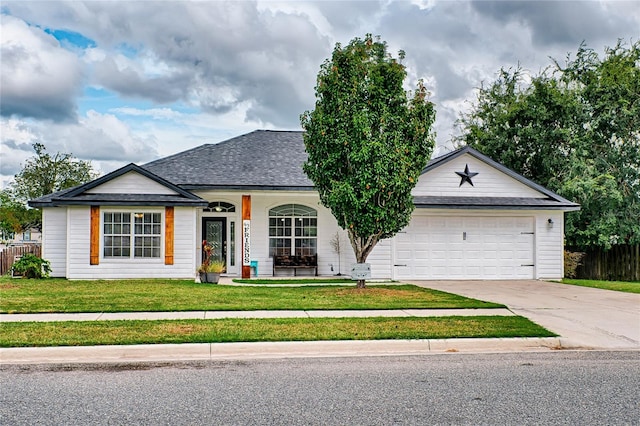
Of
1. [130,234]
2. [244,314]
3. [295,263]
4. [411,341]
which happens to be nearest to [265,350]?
[411,341]

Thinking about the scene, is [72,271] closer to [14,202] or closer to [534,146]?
[534,146]

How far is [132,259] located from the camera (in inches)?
765

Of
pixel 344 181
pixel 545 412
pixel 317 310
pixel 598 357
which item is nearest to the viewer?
pixel 545 412

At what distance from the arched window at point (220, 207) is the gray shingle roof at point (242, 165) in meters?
1.16

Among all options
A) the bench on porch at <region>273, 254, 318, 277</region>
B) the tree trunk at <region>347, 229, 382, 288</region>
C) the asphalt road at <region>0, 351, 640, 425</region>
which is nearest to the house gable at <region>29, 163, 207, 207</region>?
the bench on porch at <region>273, 254, 318, 277</region>

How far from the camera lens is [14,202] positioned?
53.2 metres

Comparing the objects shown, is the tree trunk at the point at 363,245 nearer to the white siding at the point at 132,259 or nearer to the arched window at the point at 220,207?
the white siding at the point at 132,259

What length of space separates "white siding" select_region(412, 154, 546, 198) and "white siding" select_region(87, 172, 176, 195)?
8585mm

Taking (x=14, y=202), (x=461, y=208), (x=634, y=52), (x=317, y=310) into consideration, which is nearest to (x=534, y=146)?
(x=634, y=52)

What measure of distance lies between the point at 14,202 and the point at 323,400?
54.0 metres

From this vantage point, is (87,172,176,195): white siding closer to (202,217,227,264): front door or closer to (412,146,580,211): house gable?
(202,217,227,264): front door

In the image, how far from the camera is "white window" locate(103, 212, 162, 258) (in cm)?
1944

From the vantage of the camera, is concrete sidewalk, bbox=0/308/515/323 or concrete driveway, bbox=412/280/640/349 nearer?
concrete driveway, bbox=412/280/640/349

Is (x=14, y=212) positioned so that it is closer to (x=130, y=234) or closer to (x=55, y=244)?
(x=55, y=244)
